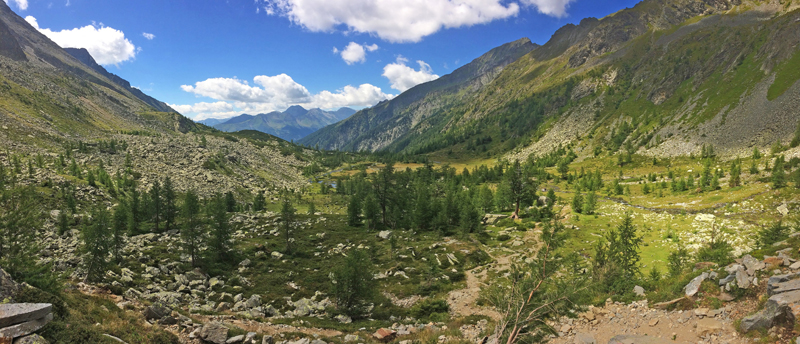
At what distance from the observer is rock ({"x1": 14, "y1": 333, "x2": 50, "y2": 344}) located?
10.0m

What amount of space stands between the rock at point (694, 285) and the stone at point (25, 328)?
29.0 metres

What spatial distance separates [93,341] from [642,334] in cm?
2498

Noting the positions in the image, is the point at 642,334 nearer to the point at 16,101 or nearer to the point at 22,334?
the point at 22,334

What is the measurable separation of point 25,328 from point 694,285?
29817 mm

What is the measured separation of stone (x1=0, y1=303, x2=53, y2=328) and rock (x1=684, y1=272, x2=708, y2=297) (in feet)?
96.0

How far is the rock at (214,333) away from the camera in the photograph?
1741 cm

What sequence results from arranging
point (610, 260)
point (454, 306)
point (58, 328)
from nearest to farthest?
point (58, 328)
point (610, 260)
point (454, 306)

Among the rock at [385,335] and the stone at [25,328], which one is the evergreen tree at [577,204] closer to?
the rock at [385,335]

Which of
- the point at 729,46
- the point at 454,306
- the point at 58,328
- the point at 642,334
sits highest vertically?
the point at 729,46

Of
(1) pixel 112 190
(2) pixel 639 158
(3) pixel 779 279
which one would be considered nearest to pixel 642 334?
(3) pixel 779 279

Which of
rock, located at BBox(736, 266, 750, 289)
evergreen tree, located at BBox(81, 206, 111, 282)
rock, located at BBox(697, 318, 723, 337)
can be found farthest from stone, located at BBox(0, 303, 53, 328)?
rock, located at BBox(736, 266, 750, 289)

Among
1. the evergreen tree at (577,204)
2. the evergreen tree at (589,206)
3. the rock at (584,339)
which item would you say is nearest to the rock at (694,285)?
the rock at (584,339)

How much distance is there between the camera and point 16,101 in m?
143

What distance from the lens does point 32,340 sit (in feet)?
33.6
